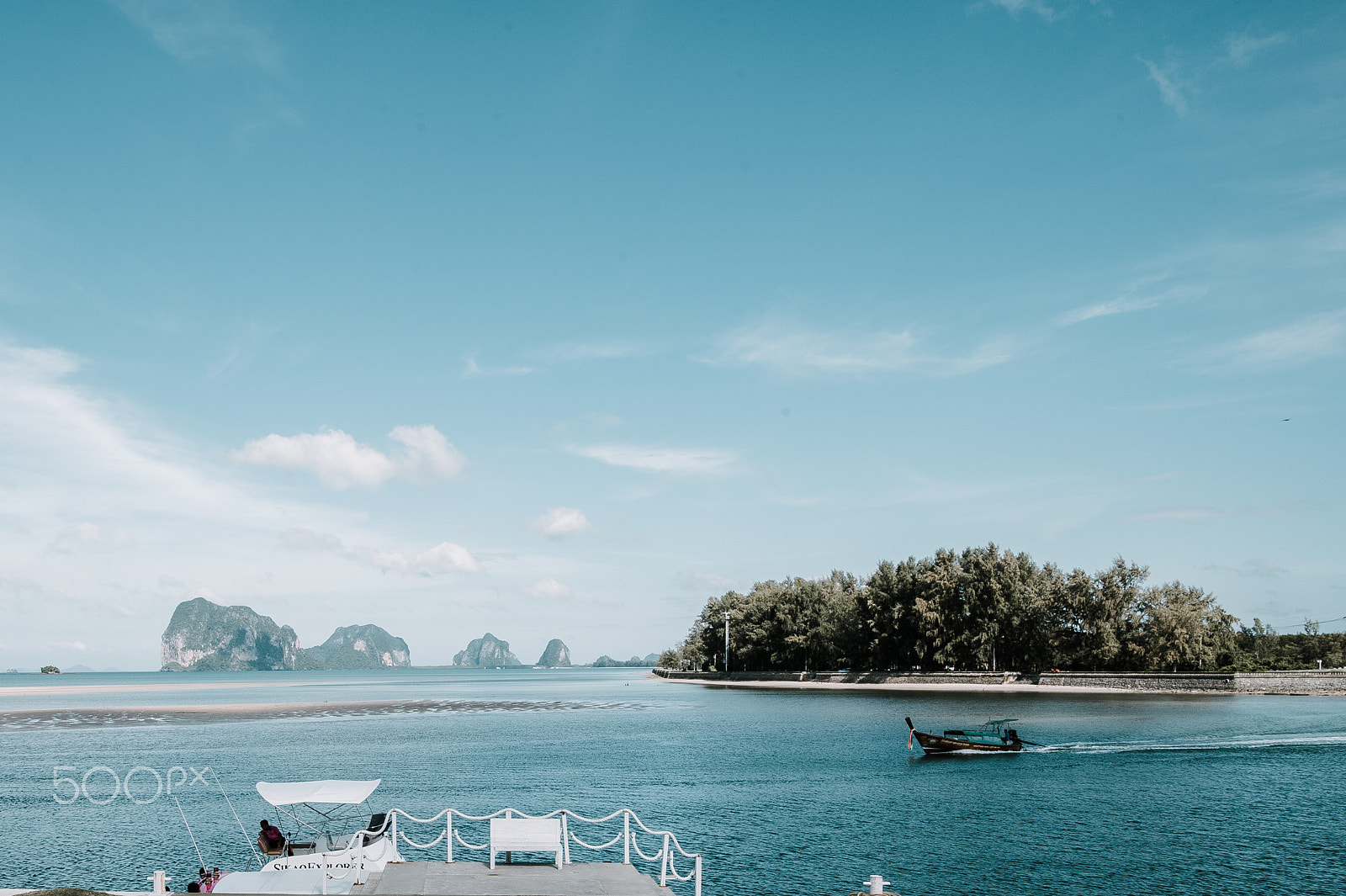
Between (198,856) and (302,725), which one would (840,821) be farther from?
(302,725)

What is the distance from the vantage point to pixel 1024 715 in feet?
341

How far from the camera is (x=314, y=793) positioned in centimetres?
3116

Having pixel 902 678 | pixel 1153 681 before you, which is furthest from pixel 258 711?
pixel 1153 681

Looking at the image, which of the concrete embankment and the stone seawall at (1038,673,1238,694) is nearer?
the concrete embankment

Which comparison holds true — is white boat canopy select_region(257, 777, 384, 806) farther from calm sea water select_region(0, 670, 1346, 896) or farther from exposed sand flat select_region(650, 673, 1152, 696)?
exposed sand flat select_region(650, 673, 1152, 696)

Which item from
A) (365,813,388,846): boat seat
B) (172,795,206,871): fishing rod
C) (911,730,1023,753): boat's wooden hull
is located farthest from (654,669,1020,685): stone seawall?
(365,813,388,846): boat seat

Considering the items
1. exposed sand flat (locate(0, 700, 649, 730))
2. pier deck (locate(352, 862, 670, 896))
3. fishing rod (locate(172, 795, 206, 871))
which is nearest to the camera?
pier deck (locate(352, 862, 670, 896))

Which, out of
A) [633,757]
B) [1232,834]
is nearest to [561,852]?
[1232,834]

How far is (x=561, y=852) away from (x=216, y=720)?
4017 inches

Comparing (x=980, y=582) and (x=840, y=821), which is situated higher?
(x=980, y=582)

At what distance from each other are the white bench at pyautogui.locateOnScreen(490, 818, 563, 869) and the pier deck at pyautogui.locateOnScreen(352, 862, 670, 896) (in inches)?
28.5

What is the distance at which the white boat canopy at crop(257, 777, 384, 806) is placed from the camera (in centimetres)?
3050

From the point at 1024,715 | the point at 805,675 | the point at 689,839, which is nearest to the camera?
the point at 689,839

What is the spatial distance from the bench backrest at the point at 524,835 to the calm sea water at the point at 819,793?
8694mm
